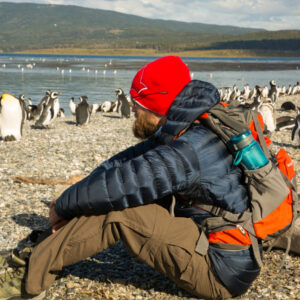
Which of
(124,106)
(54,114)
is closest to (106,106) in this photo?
(124,106)

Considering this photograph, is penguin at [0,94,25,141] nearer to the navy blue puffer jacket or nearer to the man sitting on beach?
the man sitting on beach

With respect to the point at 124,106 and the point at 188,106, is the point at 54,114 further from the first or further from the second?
the point at 188,106

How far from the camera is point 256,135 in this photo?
2303mm

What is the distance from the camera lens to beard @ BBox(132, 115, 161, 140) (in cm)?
244

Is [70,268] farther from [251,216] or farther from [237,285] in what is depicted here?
[251,216]

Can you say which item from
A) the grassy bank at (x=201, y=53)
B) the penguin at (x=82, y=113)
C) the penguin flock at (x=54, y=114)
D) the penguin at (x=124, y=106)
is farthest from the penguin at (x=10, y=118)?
the grassy bank at (x=201, y=53)

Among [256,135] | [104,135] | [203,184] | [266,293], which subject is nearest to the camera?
[203,184]

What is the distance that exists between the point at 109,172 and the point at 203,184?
479 mm

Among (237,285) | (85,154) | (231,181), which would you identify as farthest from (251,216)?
(85,154)

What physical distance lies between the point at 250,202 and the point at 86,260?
1477 mm

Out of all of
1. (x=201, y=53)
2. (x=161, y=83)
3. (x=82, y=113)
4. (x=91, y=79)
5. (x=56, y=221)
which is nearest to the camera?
(x=161, y=83)

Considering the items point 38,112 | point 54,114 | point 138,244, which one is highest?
point 138,244

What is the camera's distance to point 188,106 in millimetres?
2176

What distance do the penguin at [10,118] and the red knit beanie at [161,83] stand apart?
27.7ft
